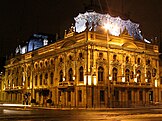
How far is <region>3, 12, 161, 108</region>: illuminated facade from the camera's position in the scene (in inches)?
2101

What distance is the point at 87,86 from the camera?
51875 mm

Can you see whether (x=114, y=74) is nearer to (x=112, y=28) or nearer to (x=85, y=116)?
(x=112, y=28)

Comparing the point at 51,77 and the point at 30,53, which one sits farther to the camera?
the point at 30,53

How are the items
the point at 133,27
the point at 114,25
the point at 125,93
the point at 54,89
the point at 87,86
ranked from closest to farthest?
the point at 87,86
the point at 125,93
the point at 54,89
the point at 114,25
the point at 133,27

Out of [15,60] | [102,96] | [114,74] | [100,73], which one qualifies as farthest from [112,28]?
[15,60]

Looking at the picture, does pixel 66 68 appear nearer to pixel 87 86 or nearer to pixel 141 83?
pixel 87 86

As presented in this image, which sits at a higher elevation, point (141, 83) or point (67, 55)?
point (67, 55)

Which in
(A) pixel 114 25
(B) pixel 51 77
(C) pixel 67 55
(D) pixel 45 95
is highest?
(A) pixel 114 25

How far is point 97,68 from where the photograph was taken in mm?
54062

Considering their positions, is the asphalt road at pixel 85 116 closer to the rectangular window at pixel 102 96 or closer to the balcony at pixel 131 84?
the rectangular window at pixel 102 96

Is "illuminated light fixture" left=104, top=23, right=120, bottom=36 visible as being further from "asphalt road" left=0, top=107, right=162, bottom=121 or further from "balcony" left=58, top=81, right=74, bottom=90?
"asphalt road" left=0, top=107, right=162, bottom=121

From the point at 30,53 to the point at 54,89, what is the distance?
17570mm

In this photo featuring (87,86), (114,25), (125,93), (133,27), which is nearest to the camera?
(87,86)

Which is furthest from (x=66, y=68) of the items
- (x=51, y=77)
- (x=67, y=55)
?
(x=51, y=77)
